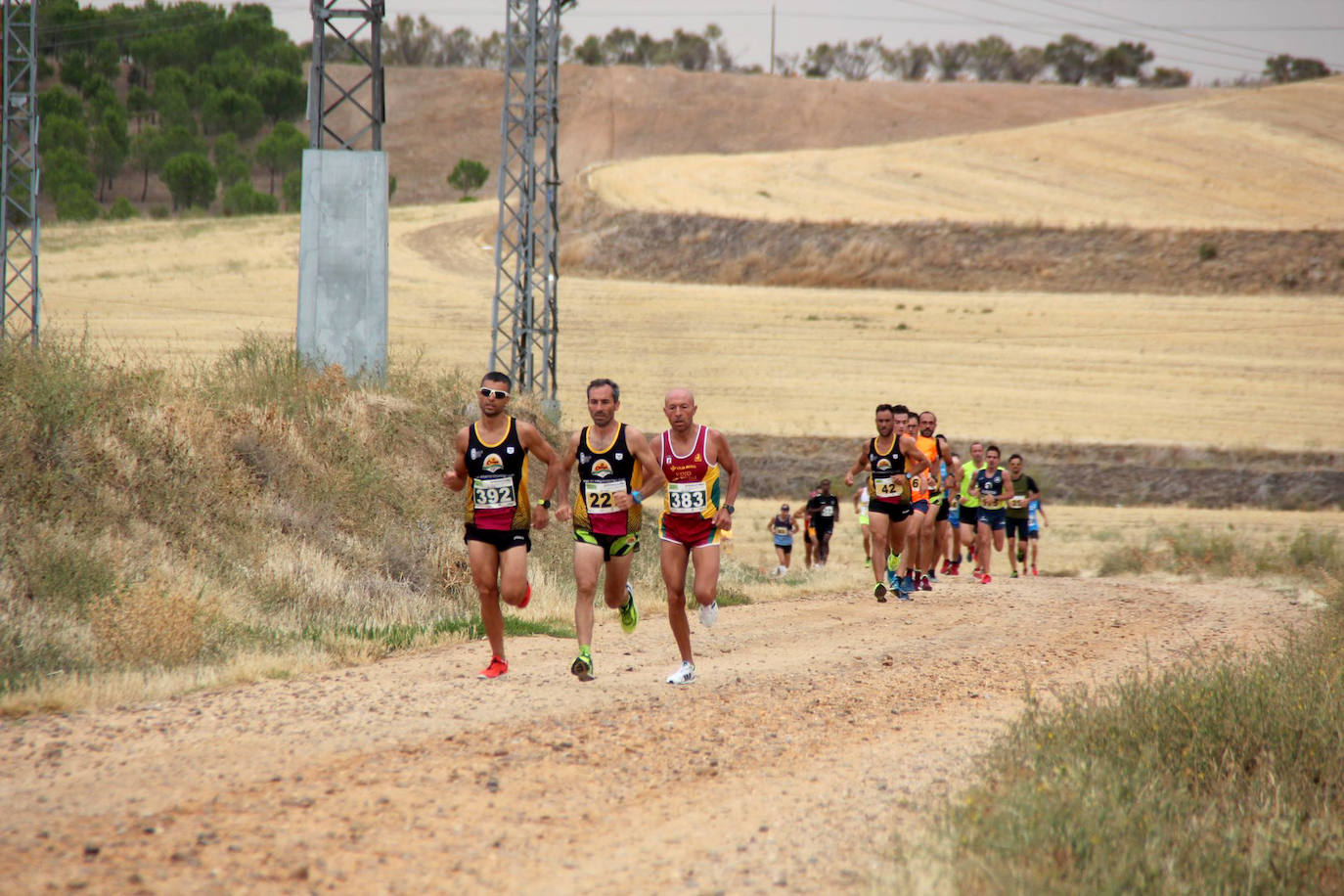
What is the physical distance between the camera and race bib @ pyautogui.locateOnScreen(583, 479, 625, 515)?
9.17m

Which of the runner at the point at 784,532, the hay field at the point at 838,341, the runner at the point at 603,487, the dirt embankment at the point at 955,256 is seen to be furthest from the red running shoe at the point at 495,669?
the dirt embankment at the point at 955,256

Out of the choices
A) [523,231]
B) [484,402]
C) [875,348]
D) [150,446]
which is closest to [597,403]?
[484,402]

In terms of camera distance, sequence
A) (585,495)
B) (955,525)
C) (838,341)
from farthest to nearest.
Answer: (838,341) < (955,525) < (585,495)

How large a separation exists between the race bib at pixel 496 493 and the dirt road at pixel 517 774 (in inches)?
47.7

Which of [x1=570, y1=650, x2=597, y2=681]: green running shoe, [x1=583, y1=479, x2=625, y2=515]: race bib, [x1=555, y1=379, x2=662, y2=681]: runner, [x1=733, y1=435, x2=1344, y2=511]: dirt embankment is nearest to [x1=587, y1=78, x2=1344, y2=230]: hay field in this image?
[x1=733, y1=435, x2=1344, y2=511]: dirt embankment

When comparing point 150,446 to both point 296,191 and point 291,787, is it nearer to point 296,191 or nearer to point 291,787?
point 291,787

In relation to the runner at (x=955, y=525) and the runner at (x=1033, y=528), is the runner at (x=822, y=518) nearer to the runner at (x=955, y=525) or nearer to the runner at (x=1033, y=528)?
the runner at (x=955, y=525)

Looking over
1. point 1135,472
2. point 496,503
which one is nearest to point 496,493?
point 496,503

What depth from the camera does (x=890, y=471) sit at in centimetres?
1457

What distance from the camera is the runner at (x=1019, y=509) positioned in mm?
20656

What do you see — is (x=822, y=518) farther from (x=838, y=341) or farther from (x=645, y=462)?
(x=838, y=341)

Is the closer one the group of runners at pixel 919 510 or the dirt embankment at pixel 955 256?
the group of runners at pixel 919 510

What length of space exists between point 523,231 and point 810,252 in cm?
3890

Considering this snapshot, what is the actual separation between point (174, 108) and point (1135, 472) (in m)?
99.3
